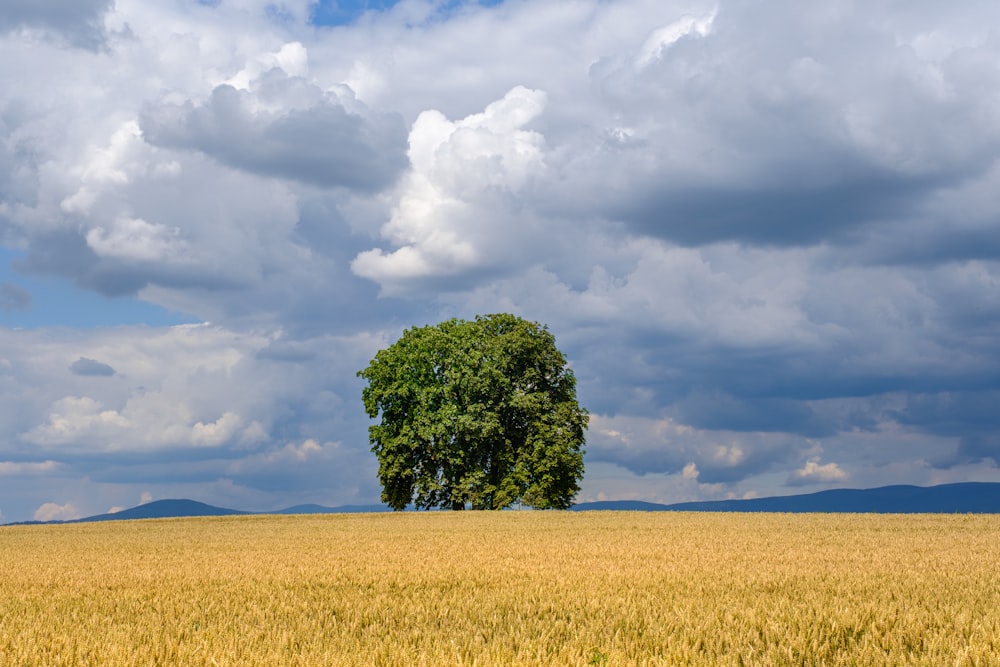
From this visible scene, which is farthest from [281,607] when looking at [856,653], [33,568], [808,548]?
[808,548]

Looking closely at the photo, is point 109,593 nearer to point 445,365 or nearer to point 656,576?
point 656,576

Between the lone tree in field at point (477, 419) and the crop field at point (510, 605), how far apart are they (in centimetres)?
3109

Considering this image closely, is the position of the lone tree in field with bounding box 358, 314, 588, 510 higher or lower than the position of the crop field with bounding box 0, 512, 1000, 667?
higher

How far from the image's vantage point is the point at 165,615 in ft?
36.5

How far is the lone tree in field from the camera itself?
53.9 m

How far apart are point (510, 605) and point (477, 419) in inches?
1668

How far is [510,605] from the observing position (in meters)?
11.4

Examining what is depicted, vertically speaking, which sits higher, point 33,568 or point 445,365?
point 445,365

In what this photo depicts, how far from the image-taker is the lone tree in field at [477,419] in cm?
5391

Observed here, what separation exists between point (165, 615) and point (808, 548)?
16.6 metres

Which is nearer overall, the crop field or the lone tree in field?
the crop field

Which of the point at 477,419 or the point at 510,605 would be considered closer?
the point at 510,605

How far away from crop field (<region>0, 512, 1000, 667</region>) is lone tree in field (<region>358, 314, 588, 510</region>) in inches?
1224

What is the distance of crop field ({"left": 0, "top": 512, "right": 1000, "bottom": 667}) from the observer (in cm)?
830
